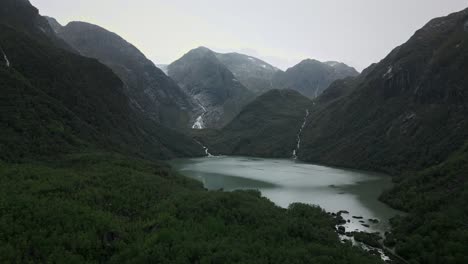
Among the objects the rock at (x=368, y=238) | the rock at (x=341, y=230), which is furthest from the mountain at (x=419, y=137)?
the rock at (x=341, y=230)

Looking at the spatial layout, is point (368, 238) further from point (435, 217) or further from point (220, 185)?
point (220, 185)

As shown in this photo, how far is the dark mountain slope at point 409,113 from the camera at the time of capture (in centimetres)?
11281

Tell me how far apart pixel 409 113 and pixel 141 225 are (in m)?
122

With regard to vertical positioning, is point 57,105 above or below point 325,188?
above

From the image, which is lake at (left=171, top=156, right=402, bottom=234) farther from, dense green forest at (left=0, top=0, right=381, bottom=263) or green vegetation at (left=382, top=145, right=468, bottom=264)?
dense green forest at (left=0, top=0, right=381, bottom=263)

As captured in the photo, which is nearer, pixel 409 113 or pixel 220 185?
pixel 220 185

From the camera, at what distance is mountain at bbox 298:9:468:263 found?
4731 cm

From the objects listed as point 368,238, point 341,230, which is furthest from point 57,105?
point 368,238

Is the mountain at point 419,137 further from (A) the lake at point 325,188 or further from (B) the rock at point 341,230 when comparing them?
(B) the rock at point 341,230

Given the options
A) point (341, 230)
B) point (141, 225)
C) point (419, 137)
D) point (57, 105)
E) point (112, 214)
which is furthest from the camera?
point (419, 137)

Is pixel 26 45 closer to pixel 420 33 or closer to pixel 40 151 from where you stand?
pixel 40 151

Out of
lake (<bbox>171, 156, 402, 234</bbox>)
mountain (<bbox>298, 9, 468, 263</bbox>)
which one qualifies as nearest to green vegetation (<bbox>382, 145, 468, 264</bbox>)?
mountain (<bbox>298, 9, 468, 263</bbox>)

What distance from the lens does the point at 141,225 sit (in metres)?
43.9

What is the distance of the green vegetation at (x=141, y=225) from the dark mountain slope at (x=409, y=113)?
233 feet
